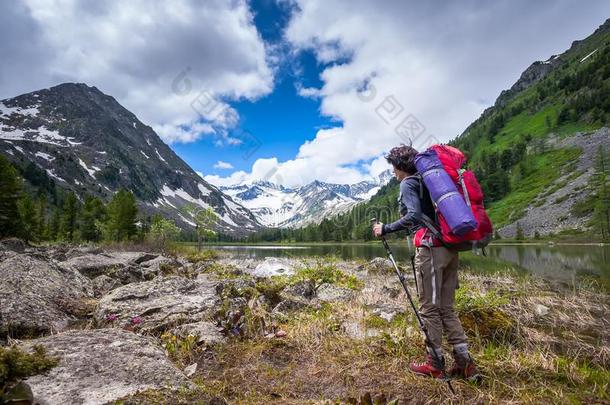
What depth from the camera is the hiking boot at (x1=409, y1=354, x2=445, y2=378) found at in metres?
4.56

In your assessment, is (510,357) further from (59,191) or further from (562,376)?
(59,191)

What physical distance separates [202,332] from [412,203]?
404 centimetres

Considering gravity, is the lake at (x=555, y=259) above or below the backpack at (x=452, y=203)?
below

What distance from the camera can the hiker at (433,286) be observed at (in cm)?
466

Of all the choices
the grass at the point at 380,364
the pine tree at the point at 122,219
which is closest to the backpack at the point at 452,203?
the grass at the point at 380,364

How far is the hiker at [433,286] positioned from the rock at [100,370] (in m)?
3.31

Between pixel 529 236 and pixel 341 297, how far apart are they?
352 ft

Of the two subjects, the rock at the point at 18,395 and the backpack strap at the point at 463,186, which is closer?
the rock at the point at 18,395

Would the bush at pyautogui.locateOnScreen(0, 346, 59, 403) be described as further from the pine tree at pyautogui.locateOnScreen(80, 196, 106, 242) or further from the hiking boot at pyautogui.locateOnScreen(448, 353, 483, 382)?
the pine tree at pyautogui.locateOnScreen(80, 196, 106, 242)

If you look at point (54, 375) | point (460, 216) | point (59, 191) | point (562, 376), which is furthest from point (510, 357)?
point (59, 191)

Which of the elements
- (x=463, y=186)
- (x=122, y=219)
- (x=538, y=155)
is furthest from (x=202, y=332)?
(x=538, y=155)

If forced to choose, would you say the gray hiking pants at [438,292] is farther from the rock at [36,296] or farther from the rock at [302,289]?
the rock at [302,289]

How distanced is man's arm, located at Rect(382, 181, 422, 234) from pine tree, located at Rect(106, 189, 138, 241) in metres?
67.5

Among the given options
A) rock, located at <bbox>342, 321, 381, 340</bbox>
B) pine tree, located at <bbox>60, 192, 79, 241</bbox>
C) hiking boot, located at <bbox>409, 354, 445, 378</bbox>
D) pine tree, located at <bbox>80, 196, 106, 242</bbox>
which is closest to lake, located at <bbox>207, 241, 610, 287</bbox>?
rock, located at <bbox>342, 321, 381, 340</bbox>
